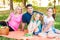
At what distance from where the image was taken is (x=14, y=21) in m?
3.43

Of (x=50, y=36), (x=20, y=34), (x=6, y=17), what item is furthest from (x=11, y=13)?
(x=50, y=36)

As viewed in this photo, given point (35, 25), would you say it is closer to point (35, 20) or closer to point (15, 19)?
point (35, 20)

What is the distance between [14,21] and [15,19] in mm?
46

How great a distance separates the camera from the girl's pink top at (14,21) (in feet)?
11.1

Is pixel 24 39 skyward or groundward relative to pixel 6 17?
groundward

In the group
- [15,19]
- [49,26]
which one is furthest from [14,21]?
[49,26]

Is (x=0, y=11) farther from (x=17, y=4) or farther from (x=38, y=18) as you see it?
(x=38, y=18)

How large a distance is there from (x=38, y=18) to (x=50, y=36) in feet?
0.98

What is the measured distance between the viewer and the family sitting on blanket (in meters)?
3.24

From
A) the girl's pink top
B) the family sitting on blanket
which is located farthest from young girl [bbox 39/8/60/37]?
the girl's pink top

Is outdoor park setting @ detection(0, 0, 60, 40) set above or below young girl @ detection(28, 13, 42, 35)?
above

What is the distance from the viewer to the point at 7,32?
Answer: 3.39 meters

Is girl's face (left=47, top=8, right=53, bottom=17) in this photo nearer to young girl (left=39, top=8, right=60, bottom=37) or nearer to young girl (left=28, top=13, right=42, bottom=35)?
young girl (left=39, top=8, right=60, bottom=37)

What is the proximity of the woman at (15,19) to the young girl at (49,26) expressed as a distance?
1.24 ft
